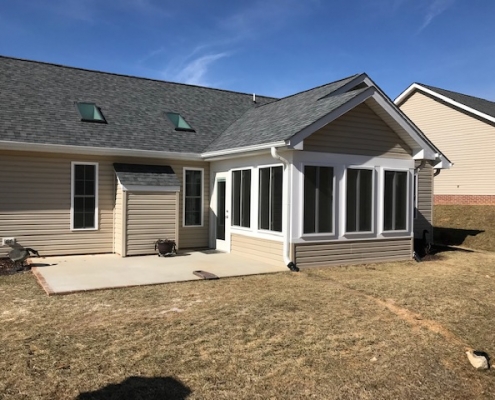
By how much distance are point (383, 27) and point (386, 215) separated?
239 inches

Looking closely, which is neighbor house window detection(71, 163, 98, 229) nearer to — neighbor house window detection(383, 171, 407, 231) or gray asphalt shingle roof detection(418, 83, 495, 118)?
neighbor house window detection(383, 171, 407, 231)

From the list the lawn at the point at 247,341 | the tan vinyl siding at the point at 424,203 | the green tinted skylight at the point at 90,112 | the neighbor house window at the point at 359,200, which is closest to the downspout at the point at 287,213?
the lawn at the point at 247,341

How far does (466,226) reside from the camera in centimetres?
1998

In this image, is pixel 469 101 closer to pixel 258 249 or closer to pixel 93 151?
pixel 258 249

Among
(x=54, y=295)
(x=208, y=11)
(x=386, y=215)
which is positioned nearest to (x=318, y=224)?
(x=386, y=215)

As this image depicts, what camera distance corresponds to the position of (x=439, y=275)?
1014cm

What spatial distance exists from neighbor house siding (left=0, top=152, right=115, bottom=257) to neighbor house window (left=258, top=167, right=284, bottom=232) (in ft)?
13.5

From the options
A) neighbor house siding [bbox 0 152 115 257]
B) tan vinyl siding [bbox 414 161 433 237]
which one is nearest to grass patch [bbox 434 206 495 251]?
tan vinyl siding [bbox 414 161 433 237]

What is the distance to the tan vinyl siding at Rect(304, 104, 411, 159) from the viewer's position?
416 inches

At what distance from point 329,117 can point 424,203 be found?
801cm

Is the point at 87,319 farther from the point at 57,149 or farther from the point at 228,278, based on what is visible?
the point at 57,149

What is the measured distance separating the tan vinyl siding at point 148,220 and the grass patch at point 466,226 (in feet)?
35.1

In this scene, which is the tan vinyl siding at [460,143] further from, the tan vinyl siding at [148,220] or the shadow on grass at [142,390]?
the shadow on grass at [142,390]

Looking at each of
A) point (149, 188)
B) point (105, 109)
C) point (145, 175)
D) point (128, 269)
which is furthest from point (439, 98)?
point (128, 269)
